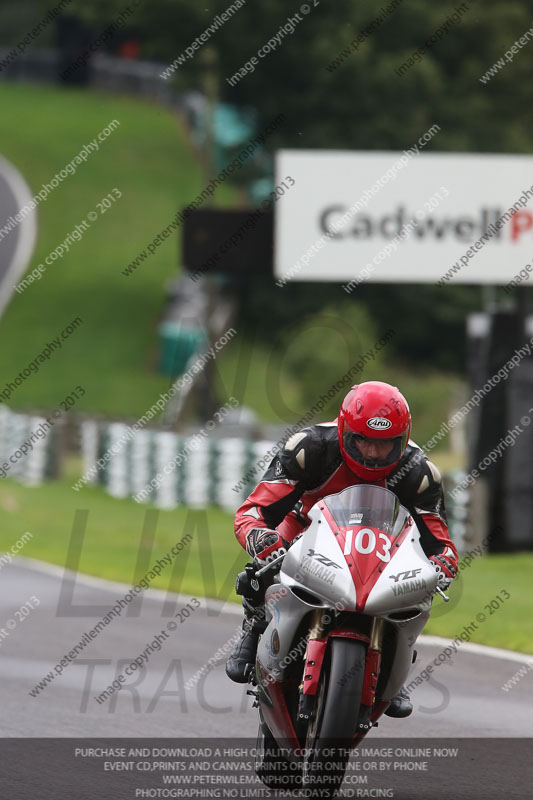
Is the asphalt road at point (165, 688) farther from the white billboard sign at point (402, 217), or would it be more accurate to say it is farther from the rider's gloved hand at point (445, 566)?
the white billboard sign at point (402, 217)

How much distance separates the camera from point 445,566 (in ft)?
21.6

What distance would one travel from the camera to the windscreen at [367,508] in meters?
6.21

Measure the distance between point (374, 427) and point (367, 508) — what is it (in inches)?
12.7

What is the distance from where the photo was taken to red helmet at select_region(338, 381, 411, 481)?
633cm

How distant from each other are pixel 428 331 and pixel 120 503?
26.8 meters

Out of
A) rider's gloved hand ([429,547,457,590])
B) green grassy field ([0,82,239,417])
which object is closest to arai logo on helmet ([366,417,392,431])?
rider's gloved hand ([429,547,457,590])

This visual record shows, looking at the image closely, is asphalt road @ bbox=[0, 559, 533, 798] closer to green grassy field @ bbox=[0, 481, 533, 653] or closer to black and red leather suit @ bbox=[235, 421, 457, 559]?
black and red leather suit @ bbox=[235, 421, 457, 559]

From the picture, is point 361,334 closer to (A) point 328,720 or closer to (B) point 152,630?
(B) point 152,630

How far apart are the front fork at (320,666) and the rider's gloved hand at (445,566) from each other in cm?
42

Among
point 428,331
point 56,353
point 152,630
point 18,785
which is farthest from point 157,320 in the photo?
point 18,785

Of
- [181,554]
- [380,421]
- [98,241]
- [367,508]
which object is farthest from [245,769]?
[98,241]

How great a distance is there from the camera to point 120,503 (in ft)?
80.4

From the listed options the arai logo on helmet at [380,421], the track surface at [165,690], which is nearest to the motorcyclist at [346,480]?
the arai logo on helmet at [380,421]

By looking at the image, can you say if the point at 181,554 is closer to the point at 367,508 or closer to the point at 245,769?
the point at 245,769
